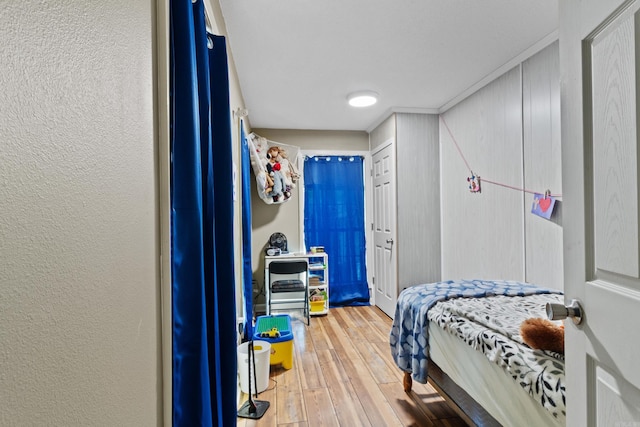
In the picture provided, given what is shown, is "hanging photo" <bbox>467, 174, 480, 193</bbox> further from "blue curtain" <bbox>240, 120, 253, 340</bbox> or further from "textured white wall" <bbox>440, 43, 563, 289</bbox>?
"blue curtain" <bbox>240, 120, 253, 340</bbox>

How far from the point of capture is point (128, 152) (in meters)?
0.69

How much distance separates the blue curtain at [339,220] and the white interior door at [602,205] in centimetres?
358

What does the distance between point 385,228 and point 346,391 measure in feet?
7.02

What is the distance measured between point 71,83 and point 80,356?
1.36ft

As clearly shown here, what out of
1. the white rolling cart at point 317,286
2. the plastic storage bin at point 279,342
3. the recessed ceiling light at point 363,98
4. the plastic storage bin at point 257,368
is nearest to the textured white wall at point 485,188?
the recessed ceiling light at point 363,98

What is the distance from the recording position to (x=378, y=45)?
7.47 feet

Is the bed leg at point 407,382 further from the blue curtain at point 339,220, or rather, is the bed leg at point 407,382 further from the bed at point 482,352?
the blue curtain at point 339,220

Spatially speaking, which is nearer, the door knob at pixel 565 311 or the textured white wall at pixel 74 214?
the textured white wall at pixel 74 214

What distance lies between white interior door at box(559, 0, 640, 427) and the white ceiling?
1.26 metres

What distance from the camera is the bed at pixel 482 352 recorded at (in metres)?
1.17

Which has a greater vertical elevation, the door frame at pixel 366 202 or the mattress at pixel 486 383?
the door frame at pixel 366 202

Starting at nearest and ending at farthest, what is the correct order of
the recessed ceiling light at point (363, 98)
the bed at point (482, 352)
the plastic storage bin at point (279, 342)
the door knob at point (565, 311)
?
the door knob at point (565, 311) < the bed at point (482, 352) < the plastic storage bin at point (279, 342) < the recessed ceiling light at point (363, 98)

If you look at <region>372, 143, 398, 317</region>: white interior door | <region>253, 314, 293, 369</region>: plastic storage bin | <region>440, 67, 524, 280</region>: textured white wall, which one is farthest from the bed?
<region>372, 143, 398, 317</region>: white interior door

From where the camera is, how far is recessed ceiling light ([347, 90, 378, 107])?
3138 millimetres
